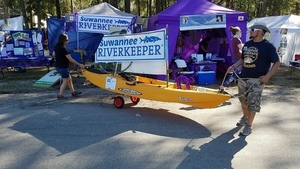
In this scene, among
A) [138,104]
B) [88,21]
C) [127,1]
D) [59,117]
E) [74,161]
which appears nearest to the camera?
[74,161]

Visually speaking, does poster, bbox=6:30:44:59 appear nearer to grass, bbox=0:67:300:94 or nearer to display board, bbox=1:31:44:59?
display board, bbox=1:31:44:59

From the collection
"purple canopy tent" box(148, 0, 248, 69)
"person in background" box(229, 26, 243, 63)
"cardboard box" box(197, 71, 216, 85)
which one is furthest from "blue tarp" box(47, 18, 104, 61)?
"person in background" box(229, 26, 243, 63)

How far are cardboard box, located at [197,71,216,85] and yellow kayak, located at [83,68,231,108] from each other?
324 cm

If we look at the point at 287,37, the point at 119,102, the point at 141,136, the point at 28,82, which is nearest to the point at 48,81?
the point at 28,82

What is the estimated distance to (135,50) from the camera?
6.52m

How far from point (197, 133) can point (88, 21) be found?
7.71 metres

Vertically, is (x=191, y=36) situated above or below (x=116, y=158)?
above

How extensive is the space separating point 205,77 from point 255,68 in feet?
16.2

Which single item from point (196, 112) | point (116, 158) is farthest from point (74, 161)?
point (196, 112)

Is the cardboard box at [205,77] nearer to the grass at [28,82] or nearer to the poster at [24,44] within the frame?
the grass at [28,82]

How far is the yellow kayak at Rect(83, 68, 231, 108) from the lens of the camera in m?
5.25

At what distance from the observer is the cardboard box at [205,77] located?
9.71 meters

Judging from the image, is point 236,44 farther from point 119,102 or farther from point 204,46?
point 204,46

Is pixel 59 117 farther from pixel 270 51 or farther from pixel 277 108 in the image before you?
pixel 277 108
